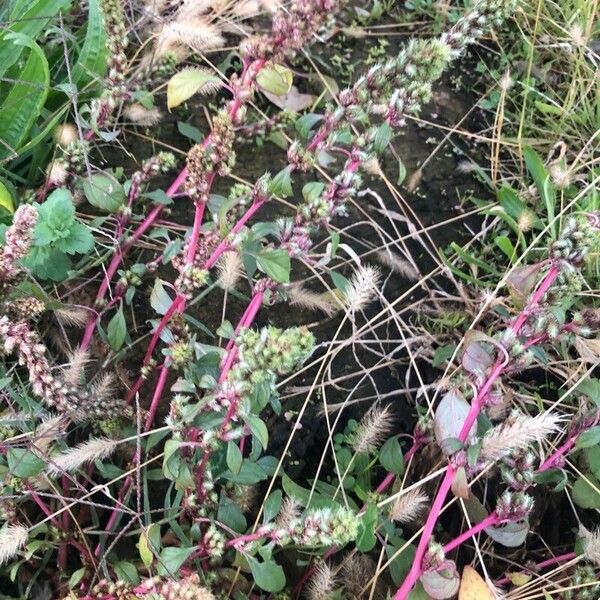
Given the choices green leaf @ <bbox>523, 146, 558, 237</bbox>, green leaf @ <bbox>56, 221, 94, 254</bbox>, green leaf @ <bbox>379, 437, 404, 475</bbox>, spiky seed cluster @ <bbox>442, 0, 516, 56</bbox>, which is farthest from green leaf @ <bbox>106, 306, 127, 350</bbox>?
green leaf @ <bbox>523, 146, 558, 237</bbox>

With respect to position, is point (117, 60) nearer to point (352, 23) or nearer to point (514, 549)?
point (352, 23)

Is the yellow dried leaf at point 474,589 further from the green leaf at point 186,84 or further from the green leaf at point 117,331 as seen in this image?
the green leaf at point 186,84

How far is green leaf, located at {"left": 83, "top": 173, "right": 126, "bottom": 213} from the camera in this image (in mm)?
1174

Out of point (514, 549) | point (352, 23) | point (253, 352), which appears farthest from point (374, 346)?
point (352, 23)

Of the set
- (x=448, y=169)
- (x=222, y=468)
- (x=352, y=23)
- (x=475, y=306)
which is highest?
(x=352, y=23)

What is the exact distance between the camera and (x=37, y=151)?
1.34 metres

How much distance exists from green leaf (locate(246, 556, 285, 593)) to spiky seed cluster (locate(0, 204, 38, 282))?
52cm

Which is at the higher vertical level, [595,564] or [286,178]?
[286,178]

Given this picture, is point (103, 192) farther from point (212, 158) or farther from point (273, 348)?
point (273, 348)

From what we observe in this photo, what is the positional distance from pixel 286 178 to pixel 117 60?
0.40 metres

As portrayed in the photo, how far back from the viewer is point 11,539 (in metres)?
0.89

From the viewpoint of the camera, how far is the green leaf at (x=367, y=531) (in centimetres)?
93

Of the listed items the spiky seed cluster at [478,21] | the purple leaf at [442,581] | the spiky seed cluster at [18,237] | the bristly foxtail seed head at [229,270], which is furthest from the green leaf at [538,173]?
the spiky seed cluster at [18,237]

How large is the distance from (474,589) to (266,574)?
286mm
